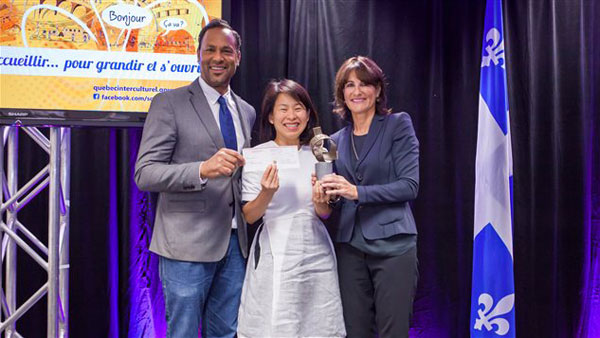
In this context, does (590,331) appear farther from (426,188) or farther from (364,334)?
(364,334)

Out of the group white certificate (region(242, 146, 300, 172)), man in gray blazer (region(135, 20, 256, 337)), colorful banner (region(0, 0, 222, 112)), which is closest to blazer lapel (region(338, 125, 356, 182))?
white certificate (region(242, 146, 300, 172))

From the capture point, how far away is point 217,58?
2219 mm

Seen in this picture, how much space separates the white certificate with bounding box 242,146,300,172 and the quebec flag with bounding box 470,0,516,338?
1.70 m

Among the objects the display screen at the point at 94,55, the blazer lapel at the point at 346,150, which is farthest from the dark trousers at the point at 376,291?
the display screen at the point at 94,55

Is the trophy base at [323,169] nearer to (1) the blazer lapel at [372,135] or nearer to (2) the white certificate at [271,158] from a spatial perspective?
(2) the white certificate at [271,158]

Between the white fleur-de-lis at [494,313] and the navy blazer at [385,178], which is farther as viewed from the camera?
the white fleur-de-lis at [494,313]

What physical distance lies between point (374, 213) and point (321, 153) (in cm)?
36

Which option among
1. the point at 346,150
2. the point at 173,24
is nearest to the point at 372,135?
the point at 346,150

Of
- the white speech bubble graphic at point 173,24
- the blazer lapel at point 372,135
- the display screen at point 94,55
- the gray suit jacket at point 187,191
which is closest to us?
the gray suit jacket at point 187,191

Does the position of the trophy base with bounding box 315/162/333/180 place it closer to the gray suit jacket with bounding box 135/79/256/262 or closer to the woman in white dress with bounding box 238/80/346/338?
the woman in white dress with bounding box 238/80/346/338

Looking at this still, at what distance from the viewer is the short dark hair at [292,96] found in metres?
2.15

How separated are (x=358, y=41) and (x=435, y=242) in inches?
52.4

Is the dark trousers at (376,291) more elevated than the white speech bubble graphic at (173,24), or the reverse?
the white speech bubble graphic at (173,24)

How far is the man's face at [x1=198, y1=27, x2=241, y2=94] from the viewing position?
2223 mm
